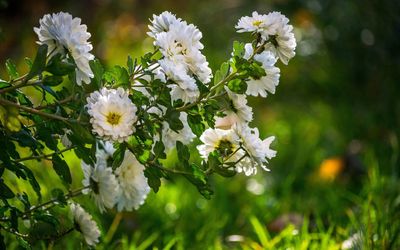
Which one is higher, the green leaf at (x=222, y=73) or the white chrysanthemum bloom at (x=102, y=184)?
the green leaf at (x=222, y=73)

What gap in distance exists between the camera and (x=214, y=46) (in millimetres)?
5051

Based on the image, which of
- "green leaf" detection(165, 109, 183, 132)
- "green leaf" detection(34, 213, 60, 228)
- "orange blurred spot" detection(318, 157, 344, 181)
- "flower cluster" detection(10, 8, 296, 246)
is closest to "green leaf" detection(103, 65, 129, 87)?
"flower cluster" detection(10, 8, 296, 246)

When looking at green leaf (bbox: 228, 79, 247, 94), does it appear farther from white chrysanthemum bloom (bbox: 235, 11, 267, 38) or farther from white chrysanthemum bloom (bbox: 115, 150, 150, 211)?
white chrysanthemum bloom (bbox: 115, 150, 150, 211)

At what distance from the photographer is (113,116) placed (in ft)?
3.67

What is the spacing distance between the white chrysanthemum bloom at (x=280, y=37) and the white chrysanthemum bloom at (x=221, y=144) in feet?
0.61

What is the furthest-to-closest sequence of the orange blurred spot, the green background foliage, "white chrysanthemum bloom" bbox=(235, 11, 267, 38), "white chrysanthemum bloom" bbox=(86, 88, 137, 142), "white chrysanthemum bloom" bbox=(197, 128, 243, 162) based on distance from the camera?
1. the orange blurred spot
2. the green background foliage
3. "white chrysanthemum bloom" bbox=(197, 128, 243, 162)
4. "white chrysanthemum bloom" bbox=(235, 11, 267, 38)
5. "white chrysanthemum bloom" bbox=(86, 88, 137, 142)

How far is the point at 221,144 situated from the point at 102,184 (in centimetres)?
27

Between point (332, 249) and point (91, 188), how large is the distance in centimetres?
71

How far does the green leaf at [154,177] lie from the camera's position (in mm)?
1254

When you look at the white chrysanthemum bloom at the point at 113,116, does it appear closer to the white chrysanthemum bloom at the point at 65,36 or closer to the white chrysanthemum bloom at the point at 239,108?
the white chrysanthemum bloom at the point at 65,36

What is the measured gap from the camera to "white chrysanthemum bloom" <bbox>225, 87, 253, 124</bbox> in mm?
1256

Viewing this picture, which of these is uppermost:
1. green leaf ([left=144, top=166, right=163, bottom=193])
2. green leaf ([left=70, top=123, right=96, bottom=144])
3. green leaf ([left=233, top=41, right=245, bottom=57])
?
green leaf ([left=233, top=41, right=245, bottom=57])

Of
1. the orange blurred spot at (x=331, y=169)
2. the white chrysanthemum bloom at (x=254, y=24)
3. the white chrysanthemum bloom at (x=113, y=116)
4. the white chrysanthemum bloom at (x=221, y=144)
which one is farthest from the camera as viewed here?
the orange blurred spot at (x=331, y=169)

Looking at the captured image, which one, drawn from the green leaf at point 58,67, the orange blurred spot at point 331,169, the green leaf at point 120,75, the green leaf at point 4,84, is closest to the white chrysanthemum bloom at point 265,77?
the green leaf at point 120,75
